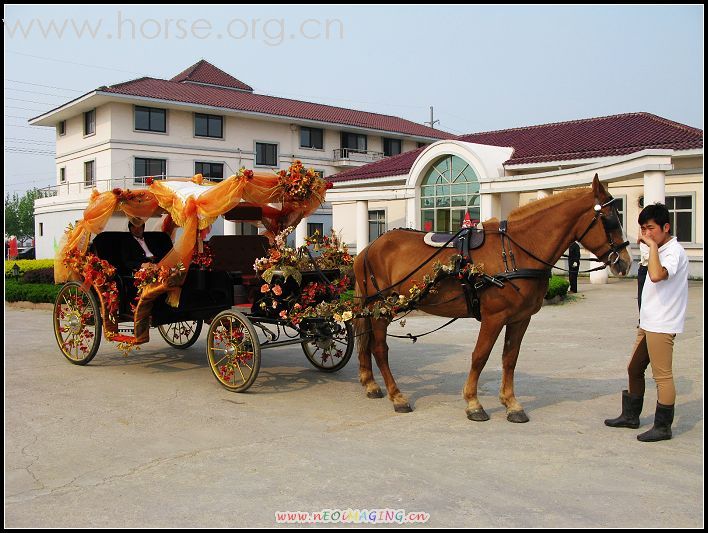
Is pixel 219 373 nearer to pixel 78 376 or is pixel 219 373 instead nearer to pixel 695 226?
pixel 78 376

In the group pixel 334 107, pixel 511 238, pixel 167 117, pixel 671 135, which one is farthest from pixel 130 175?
pixel 511 238

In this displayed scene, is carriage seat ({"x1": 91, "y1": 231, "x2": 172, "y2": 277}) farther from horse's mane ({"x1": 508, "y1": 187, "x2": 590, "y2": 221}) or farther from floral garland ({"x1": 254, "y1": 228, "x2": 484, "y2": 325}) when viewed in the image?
horse's mane ({"x1": 508, "y1": 187, "x2": 590, "y2": 221})

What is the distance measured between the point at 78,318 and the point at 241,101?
36158mm

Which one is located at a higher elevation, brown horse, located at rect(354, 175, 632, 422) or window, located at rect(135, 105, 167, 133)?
window, located at rect(135, 105, 167, 133)

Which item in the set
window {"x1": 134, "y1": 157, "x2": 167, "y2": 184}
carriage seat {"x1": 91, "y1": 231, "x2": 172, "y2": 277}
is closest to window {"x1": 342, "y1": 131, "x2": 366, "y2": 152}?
window {"x1": 134, "y1": 157, "x2": 167, "y2": 184}

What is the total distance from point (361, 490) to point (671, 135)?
22410 millimetres

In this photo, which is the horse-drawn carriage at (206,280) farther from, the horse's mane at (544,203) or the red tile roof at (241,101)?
the red tile roof at (241,101)

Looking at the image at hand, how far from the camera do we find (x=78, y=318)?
9.20 metres

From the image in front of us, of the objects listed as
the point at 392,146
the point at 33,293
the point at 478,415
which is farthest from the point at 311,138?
the point at 478,415

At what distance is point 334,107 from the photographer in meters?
50.6

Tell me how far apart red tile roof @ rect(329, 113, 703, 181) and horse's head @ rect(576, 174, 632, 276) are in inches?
681

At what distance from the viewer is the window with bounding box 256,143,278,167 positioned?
142 feet

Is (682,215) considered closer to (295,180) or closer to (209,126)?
(295,180)

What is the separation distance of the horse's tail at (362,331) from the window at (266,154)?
1445 inches
